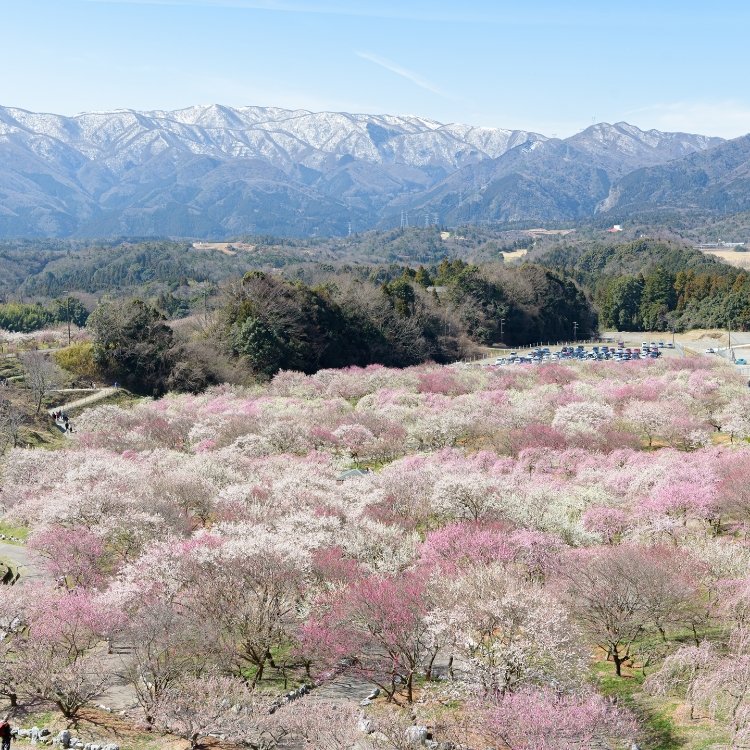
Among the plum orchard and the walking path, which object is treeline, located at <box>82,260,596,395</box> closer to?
the plum orchard

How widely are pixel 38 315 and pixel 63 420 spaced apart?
150 ft

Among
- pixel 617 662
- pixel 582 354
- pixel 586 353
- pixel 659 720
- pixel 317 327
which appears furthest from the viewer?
pixel 586 353

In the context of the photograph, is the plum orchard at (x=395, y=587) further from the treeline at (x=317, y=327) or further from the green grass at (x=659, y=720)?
the treeline at (x=317, y=327)

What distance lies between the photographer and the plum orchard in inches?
569

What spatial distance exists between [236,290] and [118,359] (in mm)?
12769

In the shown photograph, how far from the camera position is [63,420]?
47.2 m

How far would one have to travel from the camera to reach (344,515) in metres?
23.4

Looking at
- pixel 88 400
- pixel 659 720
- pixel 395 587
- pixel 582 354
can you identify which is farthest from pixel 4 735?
pixel 582 354

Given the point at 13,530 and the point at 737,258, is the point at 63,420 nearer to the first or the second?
the point at 13,530

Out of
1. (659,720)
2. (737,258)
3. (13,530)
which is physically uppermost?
(737,258)

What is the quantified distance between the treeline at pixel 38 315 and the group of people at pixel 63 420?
3877 centimetres

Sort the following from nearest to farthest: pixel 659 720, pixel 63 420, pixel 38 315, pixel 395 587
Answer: pixel 659 720 < pixel 395 587 < pixel 63 420 < pixel 38 315

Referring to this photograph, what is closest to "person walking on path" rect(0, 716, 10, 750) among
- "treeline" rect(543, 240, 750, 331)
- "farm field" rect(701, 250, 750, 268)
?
"treeline" rect(543, 240, 750, 331)

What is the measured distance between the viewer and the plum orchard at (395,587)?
569 inches
